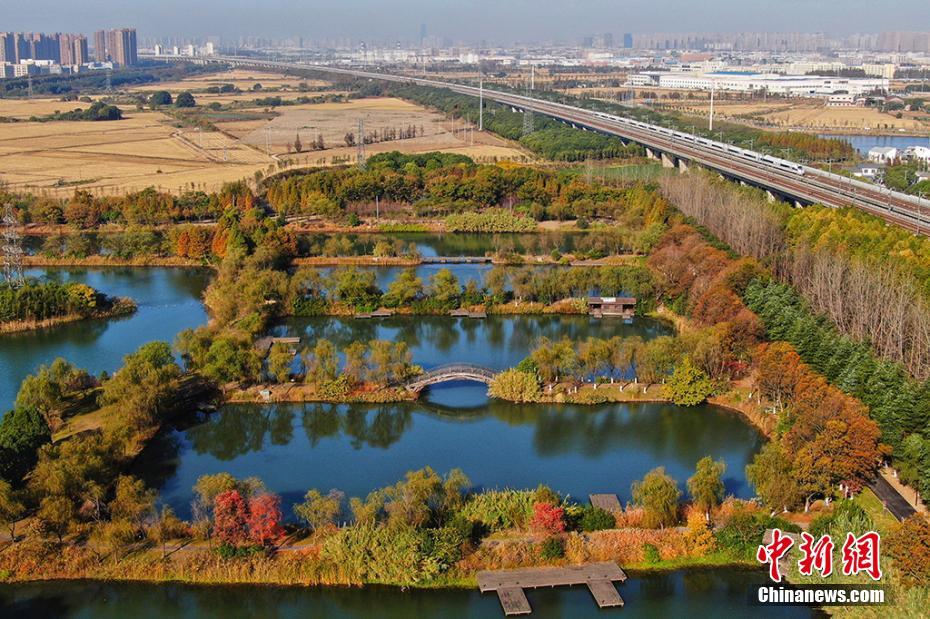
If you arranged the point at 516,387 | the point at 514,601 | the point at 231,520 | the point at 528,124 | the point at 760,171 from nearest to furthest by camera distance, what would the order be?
the point at 514,601, the point at 231,520, the point at 516,387, the point at 760,171, the point at 528,124

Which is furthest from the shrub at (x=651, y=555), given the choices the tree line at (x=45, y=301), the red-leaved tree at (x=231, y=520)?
the tree line at (x=45, y=301)

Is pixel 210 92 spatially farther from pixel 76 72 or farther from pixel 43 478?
pixel 43 478

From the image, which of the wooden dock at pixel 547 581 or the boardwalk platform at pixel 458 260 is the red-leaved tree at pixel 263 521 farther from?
the boardwalk platform at pixel 458 260

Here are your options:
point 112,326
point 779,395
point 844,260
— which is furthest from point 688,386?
point 112,326

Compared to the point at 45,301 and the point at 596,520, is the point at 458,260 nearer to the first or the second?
the point at 45,301

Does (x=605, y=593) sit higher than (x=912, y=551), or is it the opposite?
(x=912, y=551)

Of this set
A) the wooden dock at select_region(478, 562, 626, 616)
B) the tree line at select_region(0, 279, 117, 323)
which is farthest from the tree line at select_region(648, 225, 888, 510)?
the tree line at select_region(0, 279, 117, 323)

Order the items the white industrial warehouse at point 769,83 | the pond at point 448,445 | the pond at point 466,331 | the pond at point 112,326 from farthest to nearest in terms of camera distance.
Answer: the white industrial warehouse at point 769,83 < the pond at point 466,331 < the pond at point 112,326 < the pond at point 448,445
